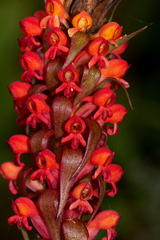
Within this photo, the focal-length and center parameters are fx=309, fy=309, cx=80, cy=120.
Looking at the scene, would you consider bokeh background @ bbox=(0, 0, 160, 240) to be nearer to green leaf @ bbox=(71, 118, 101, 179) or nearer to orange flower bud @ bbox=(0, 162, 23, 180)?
orange flower bud @ bbox=(0, 162, 23, 180)

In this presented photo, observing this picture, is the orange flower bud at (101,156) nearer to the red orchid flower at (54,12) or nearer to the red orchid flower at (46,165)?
the red orchid flower at (46,165)

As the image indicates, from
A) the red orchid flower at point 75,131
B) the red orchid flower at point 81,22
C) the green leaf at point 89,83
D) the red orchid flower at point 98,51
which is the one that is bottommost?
the red orchid flower at point 75,131

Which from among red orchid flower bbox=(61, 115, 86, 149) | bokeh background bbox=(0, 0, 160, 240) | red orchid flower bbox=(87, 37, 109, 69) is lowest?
bokeh background bbox=(0, 0, 160, 240)

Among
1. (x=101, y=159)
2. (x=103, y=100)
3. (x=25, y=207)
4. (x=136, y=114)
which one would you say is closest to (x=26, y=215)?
(x=25, y=207)

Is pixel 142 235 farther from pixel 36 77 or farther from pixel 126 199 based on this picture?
pixel 36 77

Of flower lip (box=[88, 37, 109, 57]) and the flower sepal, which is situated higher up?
flower lip (box=[88, 37, 109, 57])

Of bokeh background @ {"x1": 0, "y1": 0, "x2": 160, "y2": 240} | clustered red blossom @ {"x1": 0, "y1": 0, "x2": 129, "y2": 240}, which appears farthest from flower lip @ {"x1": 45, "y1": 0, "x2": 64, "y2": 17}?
bokeh background @ {"x1": 0, "y1": 0, "x2": 160, "y2": 240}

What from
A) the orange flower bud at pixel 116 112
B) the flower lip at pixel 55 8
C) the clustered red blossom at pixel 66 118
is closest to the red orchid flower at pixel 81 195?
the clustered red blossom at pixel 66 118
